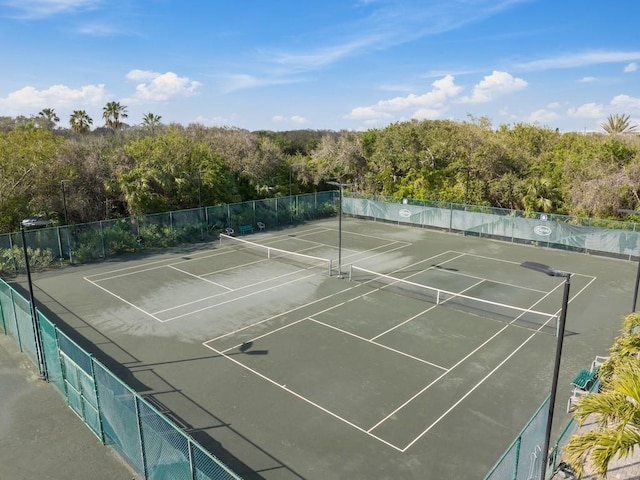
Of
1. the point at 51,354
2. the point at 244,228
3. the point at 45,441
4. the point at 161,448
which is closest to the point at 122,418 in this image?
the point at 161,448

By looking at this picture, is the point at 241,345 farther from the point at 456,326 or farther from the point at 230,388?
the point at 456,326

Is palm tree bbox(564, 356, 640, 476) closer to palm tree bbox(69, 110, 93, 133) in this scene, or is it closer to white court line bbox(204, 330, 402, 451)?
white court line bbox(204, 330, 402, 451)

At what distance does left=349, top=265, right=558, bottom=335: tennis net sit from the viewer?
1807 cm

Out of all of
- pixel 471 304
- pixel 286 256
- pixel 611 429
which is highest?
pixel 611 429

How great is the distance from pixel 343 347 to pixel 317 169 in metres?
31.9

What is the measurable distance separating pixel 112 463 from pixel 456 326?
41.4 feet

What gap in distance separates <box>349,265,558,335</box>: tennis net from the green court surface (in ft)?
0.32

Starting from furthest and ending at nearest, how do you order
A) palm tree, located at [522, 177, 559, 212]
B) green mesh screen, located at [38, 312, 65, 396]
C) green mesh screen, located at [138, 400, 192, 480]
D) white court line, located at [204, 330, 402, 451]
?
palm tree, located at [522, 177, 559, 212] → green mesh screen, located at [38, 312, 65, 396] → white court line, located at [204, 330, 402, 451] → green mesh screen, located at [138, 400, 192, 480]

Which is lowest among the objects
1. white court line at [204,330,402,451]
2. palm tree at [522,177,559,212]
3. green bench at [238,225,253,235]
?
white court line at [204,330,402,451]

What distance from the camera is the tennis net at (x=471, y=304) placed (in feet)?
59.3

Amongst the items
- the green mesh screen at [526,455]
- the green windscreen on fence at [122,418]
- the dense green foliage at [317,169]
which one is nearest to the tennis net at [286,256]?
the dense green foliage at [317,169]

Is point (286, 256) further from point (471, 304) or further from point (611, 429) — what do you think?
point (611, 429)

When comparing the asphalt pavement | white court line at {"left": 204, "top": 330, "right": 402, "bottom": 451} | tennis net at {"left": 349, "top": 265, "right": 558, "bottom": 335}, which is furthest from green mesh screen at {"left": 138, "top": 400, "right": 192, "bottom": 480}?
tennis net at {"left": 349, "top": 265, "right": 558, "bottom": 335}

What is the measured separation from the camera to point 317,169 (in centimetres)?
4619
